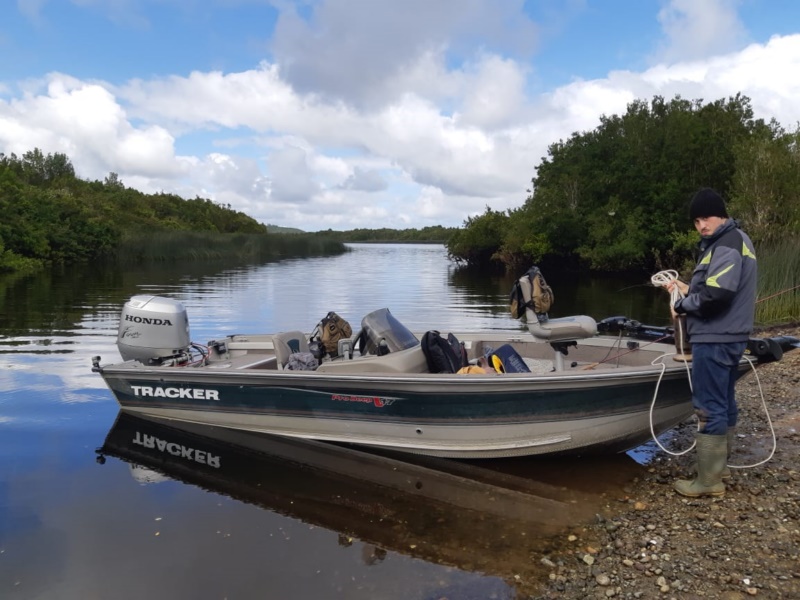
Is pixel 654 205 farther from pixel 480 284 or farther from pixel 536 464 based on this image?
pixel 536 464

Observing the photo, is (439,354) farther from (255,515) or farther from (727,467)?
(727,467)

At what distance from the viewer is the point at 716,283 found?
4.14 m

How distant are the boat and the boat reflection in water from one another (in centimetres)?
23

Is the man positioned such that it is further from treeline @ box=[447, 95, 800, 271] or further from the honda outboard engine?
treeline @ box=[447, 95, 800, 271]

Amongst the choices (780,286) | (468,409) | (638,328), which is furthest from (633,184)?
(468,409)

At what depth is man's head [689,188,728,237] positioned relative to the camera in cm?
434

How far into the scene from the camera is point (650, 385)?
16.3 ft

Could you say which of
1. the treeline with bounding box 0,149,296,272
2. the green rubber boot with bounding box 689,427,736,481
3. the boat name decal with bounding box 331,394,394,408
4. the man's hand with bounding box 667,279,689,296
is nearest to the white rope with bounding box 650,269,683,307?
the man's hand with bounding box 667,279,689,296

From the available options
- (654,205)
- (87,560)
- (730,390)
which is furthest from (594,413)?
(654,205)

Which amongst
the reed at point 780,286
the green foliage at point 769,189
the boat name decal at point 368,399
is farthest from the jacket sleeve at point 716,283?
the green foliage at point 769,189

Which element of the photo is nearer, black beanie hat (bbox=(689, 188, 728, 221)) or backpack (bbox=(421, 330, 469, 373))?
black beanie hat (bbox=(689, 188, 728, 221))

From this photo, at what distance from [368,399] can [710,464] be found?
2.75 metres

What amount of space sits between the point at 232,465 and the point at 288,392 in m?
0.90

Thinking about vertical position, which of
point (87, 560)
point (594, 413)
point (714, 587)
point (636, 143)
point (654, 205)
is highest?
point (636, 143)
